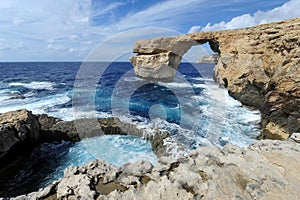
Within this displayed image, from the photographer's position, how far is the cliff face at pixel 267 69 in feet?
46.2

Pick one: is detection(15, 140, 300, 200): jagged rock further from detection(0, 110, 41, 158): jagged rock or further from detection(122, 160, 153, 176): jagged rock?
detection(0, 110, 41, 158): jagged rock

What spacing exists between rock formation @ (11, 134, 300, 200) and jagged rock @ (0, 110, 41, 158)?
6.51 meters

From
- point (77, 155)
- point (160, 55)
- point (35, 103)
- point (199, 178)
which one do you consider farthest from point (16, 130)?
point (160, 55)

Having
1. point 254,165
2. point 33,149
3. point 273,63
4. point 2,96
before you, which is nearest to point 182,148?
point 254,165

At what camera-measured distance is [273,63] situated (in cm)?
1706

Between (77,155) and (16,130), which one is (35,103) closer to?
(16,130)

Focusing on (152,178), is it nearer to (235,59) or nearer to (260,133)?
(260,133)

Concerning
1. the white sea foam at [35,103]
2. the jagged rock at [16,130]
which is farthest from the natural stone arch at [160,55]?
the jagged rock at [16,130]

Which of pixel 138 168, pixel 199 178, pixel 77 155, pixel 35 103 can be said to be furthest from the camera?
pixel 35 103

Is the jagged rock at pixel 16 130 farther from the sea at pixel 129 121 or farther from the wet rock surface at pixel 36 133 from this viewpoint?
the sea at pixel 129 121

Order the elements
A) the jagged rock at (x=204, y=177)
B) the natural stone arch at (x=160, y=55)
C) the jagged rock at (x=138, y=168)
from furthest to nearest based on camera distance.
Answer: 1. the natural stone arch at (x=160, y=55)
2. the jagged rock at (x=138, y=168)
3. the jagged rock at (x=204, y=177)

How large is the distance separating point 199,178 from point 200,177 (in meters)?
0.07

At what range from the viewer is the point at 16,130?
11.9 metres

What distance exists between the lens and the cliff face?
14086mm
